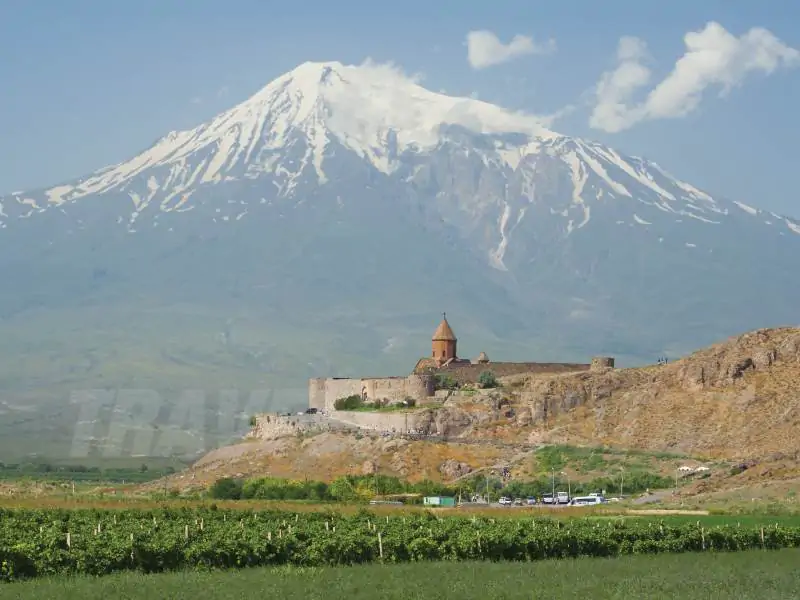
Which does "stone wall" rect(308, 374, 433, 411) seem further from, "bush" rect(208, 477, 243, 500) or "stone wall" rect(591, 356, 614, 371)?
"bush" rect(208, 477, 243, 500)

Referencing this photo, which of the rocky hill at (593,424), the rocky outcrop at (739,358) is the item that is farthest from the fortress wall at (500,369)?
the rocky outcrop at (739,358)

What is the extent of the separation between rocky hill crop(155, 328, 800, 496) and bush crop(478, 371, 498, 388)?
259 cm

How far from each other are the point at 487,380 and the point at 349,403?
9115mm

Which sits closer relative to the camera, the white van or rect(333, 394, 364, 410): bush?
the white van

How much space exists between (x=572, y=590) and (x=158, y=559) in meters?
9.45

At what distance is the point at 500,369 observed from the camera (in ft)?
305

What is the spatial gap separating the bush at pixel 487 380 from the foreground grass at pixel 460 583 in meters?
53.8

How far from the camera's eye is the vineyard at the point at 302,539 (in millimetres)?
30578

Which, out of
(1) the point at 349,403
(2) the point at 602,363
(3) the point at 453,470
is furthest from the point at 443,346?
(3) the point at 453,470

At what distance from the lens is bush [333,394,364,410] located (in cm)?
8823

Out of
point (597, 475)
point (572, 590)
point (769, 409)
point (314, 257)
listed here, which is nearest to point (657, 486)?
point (597, 475)

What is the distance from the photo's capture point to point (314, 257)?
198 metres

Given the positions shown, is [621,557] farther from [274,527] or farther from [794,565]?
[274,527]

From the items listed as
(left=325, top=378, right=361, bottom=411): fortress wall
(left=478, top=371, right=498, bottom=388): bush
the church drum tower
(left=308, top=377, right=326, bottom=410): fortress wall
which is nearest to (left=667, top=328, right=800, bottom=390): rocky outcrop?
(left=478, top=371, right=498, bottom=388): bush
